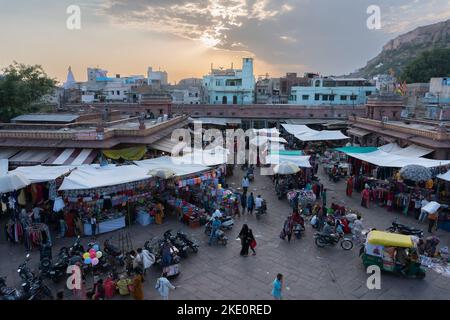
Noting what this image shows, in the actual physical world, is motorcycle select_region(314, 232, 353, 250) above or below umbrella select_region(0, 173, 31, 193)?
below

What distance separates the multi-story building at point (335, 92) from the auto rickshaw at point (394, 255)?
38910mm

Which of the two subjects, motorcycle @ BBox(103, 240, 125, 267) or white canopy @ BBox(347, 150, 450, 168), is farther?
white canopy @ BBox(347, 150, 450, 168)

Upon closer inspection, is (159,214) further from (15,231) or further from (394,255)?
(394,255)

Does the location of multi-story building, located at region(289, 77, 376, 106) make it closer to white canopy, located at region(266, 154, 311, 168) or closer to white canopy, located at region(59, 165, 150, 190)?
white canopy, located at region(266, 154, 311, 168)

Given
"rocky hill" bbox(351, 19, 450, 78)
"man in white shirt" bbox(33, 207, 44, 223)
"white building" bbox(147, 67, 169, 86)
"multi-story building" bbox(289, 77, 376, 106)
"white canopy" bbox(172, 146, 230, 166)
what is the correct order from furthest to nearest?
1. "rocky hill" bbox(351, 19, 450, 78)
2. "white building" bbox(147, 67, 169, 86)
3. "multi-story building" bbox(289, 77, 376, 106)
4. "white canopy" bbox(172, 146, 230, 166)
5. "man in white shirt" bbox(33, 207, 44, 223)

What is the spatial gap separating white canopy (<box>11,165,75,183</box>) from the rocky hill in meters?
104

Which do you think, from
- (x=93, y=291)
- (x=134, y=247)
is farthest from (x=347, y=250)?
(x=93, y=291)

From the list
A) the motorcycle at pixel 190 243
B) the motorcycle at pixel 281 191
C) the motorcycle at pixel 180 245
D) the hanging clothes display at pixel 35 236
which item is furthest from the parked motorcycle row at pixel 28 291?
the motorcycle at pixel 281 191

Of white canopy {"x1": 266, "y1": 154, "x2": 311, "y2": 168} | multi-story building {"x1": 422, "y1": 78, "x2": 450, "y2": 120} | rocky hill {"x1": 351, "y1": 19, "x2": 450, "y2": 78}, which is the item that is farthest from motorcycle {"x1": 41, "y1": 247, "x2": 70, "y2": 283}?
rocky hill {"x1": 351, "y1": 19, "x2": 450, "y2": 78}

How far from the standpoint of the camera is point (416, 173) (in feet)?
43.2

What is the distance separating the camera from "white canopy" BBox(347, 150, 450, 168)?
47.8 feet

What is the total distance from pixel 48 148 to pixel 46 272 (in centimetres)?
892

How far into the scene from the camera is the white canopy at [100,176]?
11.4 metres

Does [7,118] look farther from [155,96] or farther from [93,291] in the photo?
[93,291]
